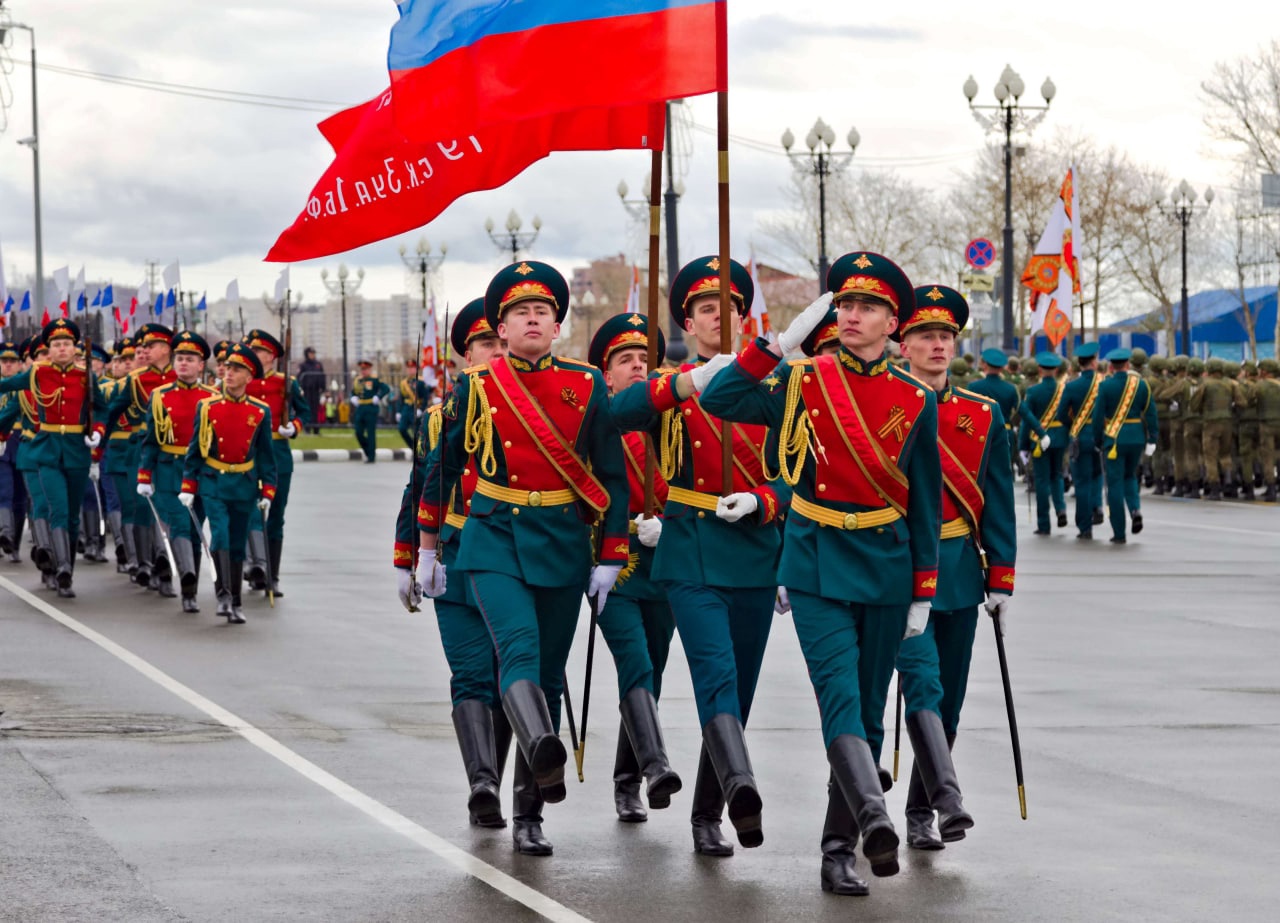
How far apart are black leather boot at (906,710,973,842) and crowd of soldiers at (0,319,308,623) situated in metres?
8.12

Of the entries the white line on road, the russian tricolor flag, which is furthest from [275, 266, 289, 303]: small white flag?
the russian tricolor flag

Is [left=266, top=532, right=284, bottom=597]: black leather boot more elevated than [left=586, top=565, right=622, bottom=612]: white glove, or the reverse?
[left=586, top=565, right=622, bottom=612]: white glove

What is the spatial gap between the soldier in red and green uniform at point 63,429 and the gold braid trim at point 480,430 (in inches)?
390

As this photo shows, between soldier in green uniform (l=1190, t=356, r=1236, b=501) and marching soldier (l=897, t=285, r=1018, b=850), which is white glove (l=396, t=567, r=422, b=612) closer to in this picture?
marching soldier (l=897, t=285, r=1018, b=850)

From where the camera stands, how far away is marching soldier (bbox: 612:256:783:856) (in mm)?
7230

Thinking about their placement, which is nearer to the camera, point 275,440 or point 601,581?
point 601,581

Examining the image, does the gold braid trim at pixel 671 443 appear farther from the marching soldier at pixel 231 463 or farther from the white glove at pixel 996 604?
the marching soldier at pixel 231 463

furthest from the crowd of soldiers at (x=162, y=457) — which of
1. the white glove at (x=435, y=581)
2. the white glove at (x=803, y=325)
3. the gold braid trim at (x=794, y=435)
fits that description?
the white glove at (x=803, y=325)

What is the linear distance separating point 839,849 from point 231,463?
9390mm

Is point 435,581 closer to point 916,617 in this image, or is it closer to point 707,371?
point 707,371

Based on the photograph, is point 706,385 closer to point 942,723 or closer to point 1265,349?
point 942,723

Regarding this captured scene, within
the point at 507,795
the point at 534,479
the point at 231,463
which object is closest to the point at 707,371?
the point at 534,479

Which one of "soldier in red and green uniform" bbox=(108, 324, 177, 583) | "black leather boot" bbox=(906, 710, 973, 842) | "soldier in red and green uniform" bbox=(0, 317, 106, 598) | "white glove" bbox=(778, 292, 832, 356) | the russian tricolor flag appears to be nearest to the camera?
"white glove" bbox=(778, 292, 832, 356)

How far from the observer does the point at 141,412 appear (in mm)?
18484
